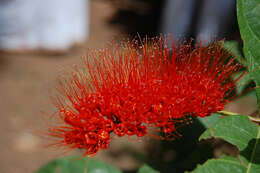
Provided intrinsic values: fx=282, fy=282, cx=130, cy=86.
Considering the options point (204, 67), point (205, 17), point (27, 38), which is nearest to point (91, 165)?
point (204, 67)

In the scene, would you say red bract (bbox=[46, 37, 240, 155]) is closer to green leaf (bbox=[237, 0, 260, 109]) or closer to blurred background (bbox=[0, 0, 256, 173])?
green leaf (bbox=[237, 0, 260, 109])

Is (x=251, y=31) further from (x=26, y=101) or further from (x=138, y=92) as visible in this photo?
(x=26, y=101)

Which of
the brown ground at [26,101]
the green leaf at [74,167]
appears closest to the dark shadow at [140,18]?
the brown ground at [26,101]

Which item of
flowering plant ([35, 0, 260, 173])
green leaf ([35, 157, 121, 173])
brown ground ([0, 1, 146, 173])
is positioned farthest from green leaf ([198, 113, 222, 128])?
brown ground ([0, 1, 146, 173])

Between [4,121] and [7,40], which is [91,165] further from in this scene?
[7,40]

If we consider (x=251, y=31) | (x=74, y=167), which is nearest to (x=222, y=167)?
(x=251, y=31)
